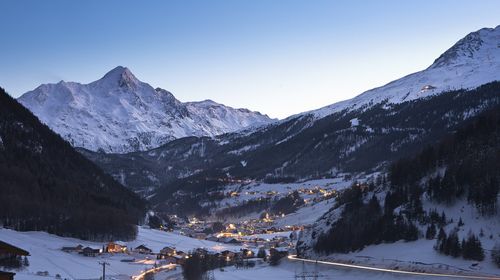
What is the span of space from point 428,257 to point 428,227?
1029cm

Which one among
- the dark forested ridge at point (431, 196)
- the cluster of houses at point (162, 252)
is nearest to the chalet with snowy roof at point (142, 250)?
the cluster of houses at point (162, 252)

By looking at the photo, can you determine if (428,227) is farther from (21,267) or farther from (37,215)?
(37,215)

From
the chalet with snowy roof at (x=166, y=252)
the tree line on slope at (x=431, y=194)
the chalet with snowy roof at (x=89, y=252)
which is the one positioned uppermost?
the tree line on slope at (x=431, y=194)

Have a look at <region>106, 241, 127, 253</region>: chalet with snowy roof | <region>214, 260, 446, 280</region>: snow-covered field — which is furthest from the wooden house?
<region>214, 260, 446, 280</region>: snow-covered field

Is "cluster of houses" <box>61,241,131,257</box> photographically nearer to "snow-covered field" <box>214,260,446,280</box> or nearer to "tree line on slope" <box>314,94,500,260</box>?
"snow-covered field" <box>214,260,446,280</box>

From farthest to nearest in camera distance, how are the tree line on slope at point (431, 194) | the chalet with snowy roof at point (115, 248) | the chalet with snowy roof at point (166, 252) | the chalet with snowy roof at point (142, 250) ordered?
the chalet with snowy roof at point (142, 250) < the chalet with snowy roof at point (166, 252) < the chalet with snowy roof at point (115, 248) < the tree line on slope at point (431, 194)

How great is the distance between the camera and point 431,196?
98812mm

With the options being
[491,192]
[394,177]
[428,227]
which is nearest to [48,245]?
[394,177]

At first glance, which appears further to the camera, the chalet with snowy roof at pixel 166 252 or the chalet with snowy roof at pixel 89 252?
the chalet with snowy roof at pixel 166 252

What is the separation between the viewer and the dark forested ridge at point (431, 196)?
287ft

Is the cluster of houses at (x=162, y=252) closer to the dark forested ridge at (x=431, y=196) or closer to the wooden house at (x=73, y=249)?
→ the wooden house at (x=73, y=249)

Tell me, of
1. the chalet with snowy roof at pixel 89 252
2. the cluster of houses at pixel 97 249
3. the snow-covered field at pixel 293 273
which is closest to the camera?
the snow-covered field at pixel 293 273

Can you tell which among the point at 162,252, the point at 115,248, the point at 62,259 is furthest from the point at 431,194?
the point at 162,252

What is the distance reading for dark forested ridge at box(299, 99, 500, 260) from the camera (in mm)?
87500
